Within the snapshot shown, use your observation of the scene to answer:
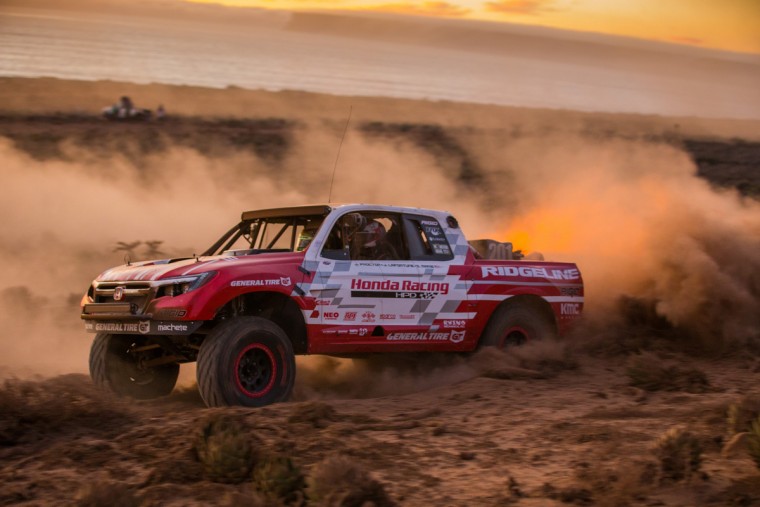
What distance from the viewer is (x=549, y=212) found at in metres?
16.6

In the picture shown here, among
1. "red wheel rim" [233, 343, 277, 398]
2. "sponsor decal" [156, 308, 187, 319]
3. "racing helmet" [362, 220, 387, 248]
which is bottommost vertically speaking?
"red wheel rim" [233, 343, 277, 398]

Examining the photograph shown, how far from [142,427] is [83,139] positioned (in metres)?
21.7

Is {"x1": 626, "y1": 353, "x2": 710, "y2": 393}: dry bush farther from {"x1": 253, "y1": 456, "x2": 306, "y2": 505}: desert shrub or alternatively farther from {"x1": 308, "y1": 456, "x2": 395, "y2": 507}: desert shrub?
{"x1": 253, "y1": 456, "x2": 306, "y2": 505}: desert shrub

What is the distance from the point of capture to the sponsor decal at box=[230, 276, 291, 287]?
866 centimetres

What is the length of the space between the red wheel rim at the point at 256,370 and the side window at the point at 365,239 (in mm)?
1172

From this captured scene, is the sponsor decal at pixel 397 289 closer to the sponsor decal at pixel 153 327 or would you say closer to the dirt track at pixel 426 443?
the dirt track at pixel 426 443

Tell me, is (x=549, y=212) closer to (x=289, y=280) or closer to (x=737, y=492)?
(x=289, y=280)

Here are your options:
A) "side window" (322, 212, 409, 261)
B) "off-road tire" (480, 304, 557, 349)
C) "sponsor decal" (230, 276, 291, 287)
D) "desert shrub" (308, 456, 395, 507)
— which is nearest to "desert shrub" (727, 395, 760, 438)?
"desert shrub" (308, 456, 395, 507)

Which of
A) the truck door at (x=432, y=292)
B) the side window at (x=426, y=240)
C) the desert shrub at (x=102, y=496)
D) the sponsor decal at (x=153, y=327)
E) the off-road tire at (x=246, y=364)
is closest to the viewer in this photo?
the desert shrub at (x=102, y=496)

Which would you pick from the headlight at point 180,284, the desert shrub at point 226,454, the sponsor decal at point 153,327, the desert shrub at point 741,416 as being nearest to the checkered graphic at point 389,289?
the headlight at point 180,284

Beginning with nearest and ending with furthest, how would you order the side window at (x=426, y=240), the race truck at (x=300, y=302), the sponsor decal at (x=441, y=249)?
the race truck at (x=300, y=302) → the side window at (x=426, y=240) → the sponsor decal at (x=441, y=249)

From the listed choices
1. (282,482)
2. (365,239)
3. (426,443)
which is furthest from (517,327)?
(282,482)

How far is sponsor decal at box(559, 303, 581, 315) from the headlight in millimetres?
4542

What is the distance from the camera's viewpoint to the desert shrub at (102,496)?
221 inches
